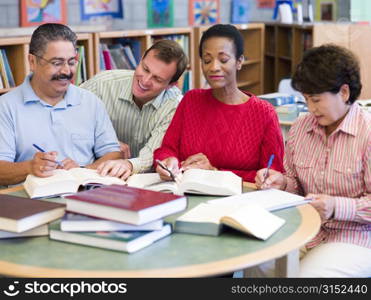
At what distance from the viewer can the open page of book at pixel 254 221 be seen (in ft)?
5.54

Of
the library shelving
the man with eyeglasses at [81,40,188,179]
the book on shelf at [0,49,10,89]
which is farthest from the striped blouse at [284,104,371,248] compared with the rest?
the book on shelf at [0,49,10,89]

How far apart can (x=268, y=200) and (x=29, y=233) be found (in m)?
0.74

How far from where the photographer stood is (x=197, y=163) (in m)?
2.46

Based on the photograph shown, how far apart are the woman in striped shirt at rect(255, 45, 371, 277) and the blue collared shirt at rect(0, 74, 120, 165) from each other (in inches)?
34.9

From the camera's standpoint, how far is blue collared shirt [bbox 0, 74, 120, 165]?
2.57 metres

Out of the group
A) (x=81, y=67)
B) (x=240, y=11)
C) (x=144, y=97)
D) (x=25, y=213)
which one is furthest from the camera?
(x=240, y=11)

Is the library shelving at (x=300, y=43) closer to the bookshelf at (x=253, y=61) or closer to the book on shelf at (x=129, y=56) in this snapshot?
the bookshelf at (x=253, y=61)

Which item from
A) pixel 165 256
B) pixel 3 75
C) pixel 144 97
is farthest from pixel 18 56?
pixel 165 256

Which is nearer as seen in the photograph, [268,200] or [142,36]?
[268,200]

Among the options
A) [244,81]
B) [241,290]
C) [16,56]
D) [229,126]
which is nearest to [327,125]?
[229,126]

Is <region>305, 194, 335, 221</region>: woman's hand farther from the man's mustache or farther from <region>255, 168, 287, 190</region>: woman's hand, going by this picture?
the man's mustache

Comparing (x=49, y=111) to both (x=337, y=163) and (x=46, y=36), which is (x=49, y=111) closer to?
(x=46, y=36)

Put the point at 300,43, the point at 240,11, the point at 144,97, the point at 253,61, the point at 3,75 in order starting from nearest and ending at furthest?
the point at 144,97 → the point at 3,75 → the point at 300,43 → the point at 253,61 → the point at 240,11

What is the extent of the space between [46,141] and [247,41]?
4.66 metres
